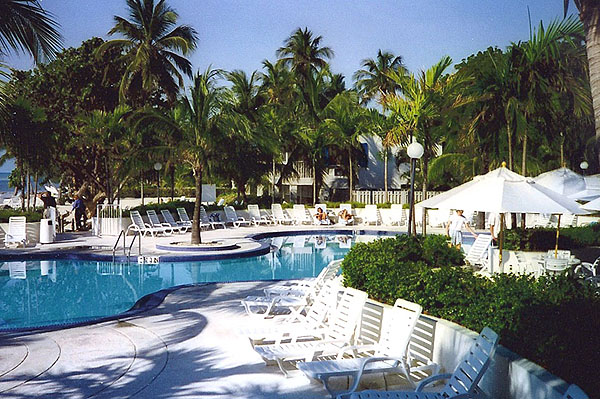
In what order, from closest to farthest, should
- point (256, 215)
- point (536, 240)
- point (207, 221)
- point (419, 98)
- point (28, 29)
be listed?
point (28, 29), point (536, 240), point (419, 98), point (207, 221), point (256, 215)

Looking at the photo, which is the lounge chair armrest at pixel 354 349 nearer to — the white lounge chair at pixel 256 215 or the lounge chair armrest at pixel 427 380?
the lounge chair armrest at pixel 427 380

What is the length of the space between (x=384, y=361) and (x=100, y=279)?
9973mm

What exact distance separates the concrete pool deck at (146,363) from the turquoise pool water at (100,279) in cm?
226

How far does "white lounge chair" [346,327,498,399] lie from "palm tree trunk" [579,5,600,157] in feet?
6.81

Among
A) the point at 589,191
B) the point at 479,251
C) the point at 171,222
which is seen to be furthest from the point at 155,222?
the point at 589,191

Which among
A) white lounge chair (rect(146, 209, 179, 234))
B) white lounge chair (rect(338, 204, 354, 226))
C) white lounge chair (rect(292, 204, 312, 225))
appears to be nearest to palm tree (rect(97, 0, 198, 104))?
white lounge chair (rect(146, 209, 179, 234))

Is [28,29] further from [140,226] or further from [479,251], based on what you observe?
[140,226]

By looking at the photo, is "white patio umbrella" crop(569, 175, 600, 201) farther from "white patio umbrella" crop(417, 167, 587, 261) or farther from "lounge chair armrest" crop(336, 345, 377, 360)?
"lounge chair armrest" crop(336, 345, 377, 360)

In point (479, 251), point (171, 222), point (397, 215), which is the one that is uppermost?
point (397, 215)

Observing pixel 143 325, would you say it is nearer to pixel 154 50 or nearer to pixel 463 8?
pixel 154 50

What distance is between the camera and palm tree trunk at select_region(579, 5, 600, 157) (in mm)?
5000

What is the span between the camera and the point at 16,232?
17422mm

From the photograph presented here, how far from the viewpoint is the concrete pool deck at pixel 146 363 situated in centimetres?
560

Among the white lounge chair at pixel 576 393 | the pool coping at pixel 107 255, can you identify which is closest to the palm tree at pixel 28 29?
the white lounge chair at pixel 576 393
